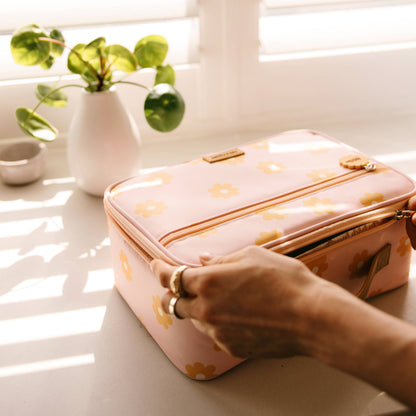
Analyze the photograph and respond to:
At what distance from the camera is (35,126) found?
90cm

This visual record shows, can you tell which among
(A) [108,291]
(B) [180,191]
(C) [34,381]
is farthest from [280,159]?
(C) [34,381]

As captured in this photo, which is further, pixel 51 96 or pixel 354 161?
pixel 51 96

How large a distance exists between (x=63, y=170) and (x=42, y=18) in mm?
303

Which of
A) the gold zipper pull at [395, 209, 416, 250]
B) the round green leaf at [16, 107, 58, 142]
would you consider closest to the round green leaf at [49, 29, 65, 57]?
the round green leaf at [16, 107, 58, 142]

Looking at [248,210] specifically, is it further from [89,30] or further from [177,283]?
[89,30]

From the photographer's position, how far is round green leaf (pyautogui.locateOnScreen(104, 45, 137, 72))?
869 millimetres

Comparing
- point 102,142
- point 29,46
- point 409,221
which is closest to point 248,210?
point 409,221

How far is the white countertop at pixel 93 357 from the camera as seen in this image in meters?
0.58

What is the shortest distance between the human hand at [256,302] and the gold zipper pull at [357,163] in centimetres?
29

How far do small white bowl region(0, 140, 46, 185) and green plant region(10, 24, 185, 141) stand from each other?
0.12m

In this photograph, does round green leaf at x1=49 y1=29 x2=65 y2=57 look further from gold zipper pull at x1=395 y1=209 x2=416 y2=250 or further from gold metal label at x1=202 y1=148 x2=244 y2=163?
gold zipper pull at x1=395 y1=209 x2=416 y2=250

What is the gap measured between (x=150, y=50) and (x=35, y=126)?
244 mm

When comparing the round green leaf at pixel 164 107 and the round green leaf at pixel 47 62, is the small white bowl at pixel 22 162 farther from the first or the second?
the round green leaf at pixel 164 107

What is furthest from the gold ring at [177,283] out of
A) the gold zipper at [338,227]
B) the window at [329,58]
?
the window at [329,58]
